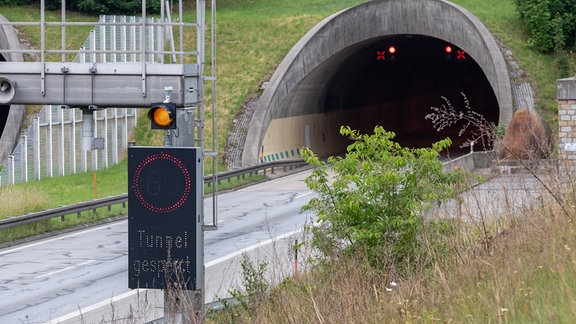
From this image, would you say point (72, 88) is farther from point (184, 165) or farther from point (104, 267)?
point (104, 267)

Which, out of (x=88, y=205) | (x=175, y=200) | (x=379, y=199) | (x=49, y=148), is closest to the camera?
(x=175, y=200)

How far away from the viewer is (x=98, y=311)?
54.7 ft

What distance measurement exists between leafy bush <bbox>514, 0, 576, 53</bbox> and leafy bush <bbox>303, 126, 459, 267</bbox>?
3061 centimetres

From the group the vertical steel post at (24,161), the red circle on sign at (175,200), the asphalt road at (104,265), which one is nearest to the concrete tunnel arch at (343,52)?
the vertical steel post at (24,161)

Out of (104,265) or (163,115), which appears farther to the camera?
(104,265)

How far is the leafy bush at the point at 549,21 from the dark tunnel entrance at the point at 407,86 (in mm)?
3207

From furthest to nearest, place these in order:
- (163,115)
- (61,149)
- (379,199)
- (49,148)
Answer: (61,149)
(49,148)
(379,199)
(163,115)

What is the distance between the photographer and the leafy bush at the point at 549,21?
44.7 meters

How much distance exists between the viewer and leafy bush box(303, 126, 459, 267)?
14.0 meters

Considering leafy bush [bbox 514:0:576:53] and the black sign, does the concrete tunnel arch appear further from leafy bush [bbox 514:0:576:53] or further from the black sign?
the black sign

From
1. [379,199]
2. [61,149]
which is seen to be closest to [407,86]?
[61,149]

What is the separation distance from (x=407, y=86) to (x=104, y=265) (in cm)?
3902

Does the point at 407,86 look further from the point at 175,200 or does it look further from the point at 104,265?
the point at 175,200

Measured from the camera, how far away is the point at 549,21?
4488 centimetres
